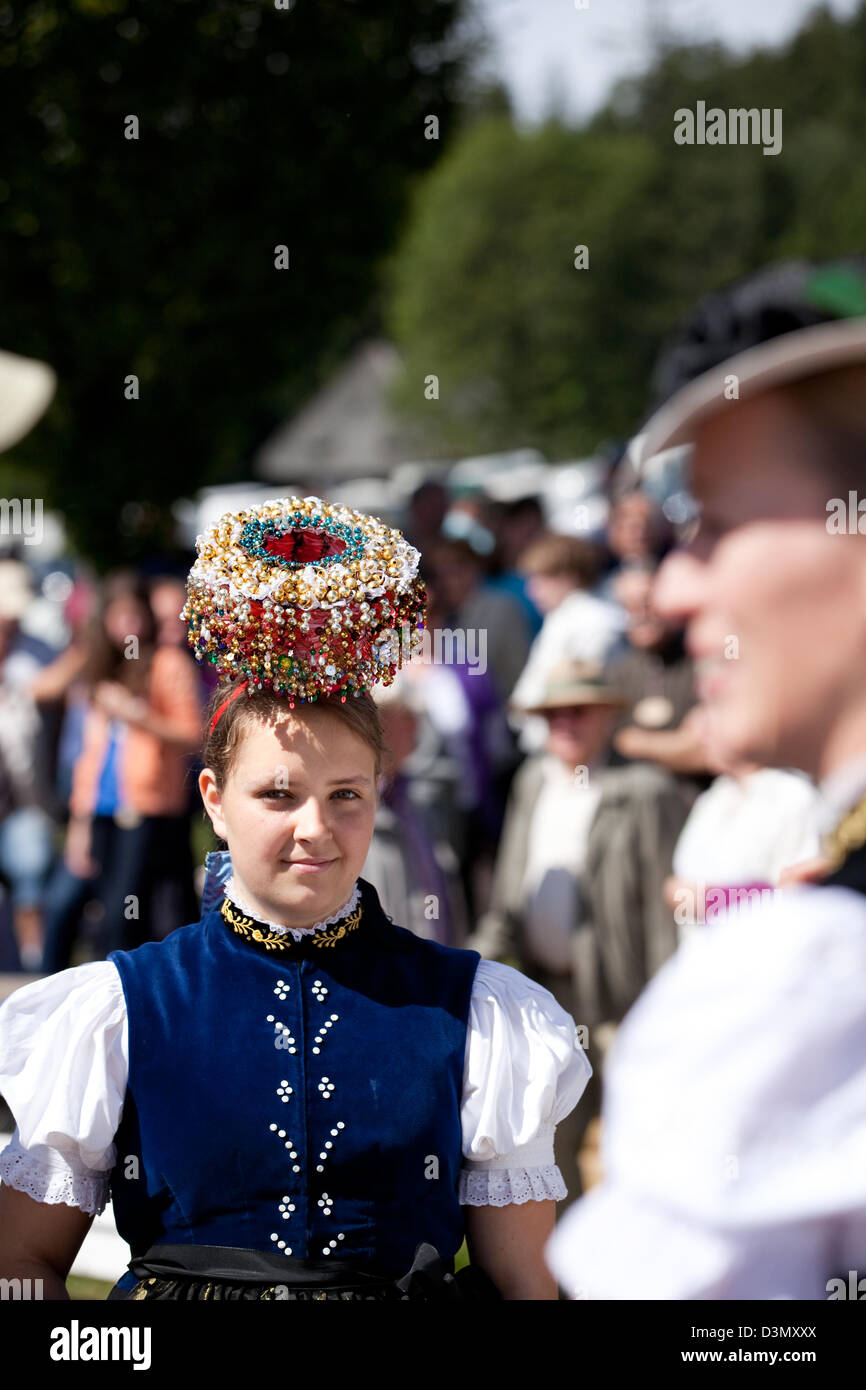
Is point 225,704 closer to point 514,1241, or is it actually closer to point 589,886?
point 514,1241

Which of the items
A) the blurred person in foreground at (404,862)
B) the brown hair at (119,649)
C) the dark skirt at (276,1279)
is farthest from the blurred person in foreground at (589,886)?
the dark skirt at (276,1279)

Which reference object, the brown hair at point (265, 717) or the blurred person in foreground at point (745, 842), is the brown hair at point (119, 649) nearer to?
the blurred person in foreground at point (745, 842)

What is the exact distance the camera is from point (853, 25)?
55.8 meters

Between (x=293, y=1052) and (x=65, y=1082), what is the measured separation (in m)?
0.28

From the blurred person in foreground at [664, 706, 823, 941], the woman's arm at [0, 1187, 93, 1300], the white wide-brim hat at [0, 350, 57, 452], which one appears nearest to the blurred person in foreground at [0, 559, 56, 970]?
the white wide-brim hat at [0, 350, 57, 452]

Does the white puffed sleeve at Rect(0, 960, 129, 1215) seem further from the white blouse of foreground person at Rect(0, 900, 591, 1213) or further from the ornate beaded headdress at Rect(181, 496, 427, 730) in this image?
the ornate beaded headdress at Rect(181, 496, 427, 730)

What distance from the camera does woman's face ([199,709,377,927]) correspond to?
202 centimetres

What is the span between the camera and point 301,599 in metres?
2.05

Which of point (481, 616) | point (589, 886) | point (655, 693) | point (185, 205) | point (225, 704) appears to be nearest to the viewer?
point (225, 704)

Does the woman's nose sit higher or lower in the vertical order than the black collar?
higher

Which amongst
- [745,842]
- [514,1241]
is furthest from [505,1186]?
[745,842]

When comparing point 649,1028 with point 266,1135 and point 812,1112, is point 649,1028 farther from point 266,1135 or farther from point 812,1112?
point 266,1135

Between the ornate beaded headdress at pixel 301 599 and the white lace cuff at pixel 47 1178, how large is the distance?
0.64 metres

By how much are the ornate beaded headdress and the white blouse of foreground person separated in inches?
13.7
